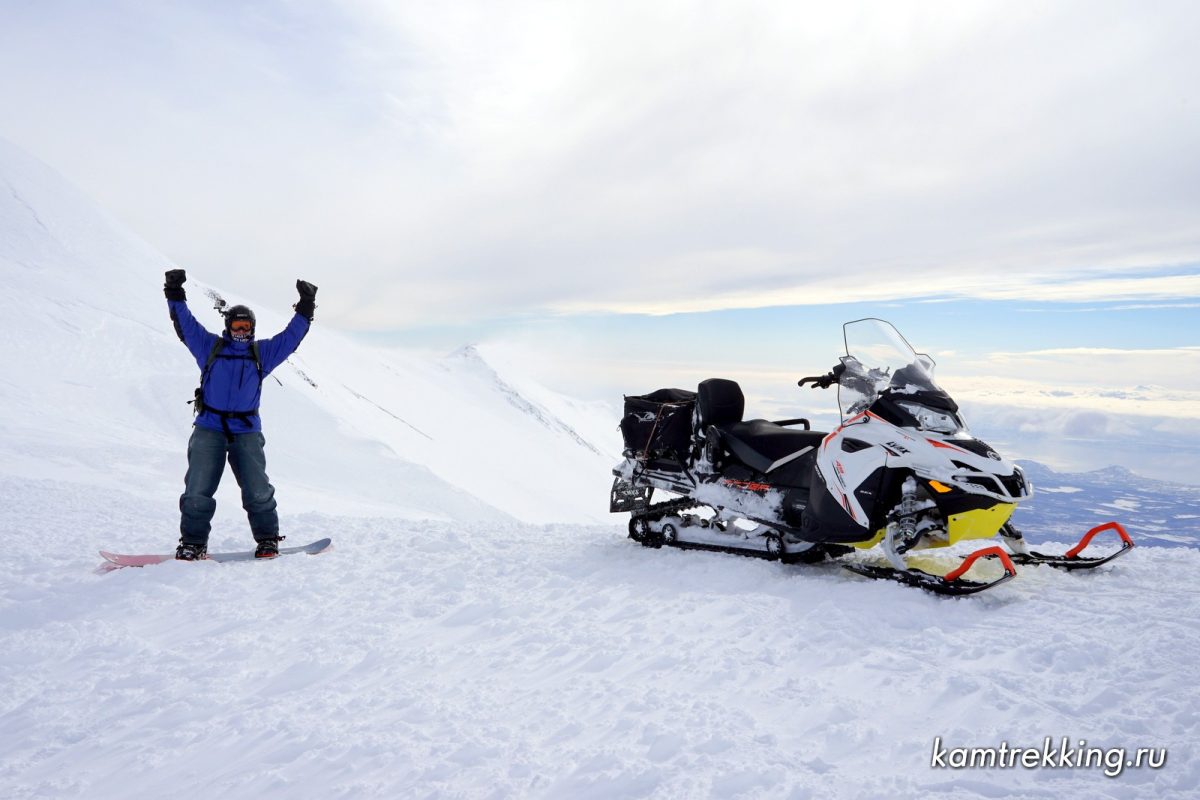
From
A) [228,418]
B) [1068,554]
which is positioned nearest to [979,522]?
[1068,554]

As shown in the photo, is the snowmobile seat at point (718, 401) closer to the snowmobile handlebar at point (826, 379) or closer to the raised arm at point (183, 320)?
the snowmobile handlebar at point (826, 379)

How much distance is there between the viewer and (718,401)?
671 cm

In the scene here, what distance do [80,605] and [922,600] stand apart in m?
5.18

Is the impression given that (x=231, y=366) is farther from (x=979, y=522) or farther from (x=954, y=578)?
(x=979, y=522)

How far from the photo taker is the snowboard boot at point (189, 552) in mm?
5859

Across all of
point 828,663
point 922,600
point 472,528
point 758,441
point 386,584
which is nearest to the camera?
point 828,663

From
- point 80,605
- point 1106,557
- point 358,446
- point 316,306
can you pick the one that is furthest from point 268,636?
point 358,446

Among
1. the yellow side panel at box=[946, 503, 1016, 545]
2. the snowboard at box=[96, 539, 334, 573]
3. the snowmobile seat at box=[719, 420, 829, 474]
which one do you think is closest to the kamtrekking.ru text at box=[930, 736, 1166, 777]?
the yellow side panel at box=[946, 503, 1016, 545]

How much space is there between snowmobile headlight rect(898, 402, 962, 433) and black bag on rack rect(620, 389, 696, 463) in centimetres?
223

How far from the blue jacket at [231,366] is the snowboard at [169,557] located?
3.25 feet

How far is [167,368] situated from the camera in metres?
18.1

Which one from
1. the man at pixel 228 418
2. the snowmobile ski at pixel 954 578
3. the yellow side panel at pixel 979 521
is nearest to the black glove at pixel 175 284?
the man at pixel 228 418

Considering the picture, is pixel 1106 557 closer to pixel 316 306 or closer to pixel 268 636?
pixel 268 636

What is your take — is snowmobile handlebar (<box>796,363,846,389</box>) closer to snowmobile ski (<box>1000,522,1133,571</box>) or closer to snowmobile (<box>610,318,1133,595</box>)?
snowmobile (<box>610,318,1133,595</box>)
